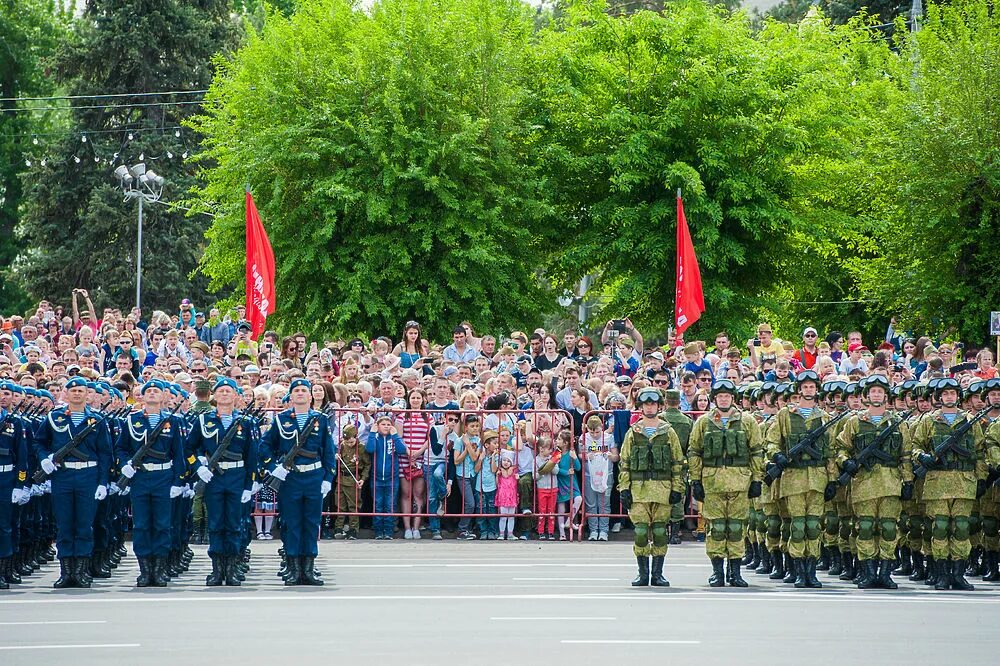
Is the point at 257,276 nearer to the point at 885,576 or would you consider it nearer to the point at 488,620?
the point at 885,576

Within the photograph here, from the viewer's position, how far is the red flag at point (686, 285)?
26.6m

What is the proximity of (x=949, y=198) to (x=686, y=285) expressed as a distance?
302 inches

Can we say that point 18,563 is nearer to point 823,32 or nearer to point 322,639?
point 322,639

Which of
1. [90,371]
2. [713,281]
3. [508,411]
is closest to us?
[90,371]

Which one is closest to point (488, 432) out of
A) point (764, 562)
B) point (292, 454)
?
point (764, 562)

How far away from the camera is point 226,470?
16.3 metres

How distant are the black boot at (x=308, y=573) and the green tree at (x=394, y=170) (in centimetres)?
1309

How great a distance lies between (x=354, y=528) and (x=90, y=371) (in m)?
4.13

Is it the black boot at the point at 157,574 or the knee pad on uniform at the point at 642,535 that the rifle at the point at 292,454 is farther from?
the knee pad on uniform at the point at 642,535

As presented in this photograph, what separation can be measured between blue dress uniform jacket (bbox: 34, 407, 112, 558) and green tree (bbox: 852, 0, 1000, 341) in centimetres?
1929

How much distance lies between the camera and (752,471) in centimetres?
1666

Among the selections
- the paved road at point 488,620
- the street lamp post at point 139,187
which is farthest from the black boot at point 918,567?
the street lamp post at point 139,187

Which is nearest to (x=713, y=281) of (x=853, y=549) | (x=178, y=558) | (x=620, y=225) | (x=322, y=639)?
(x=620, y=225)

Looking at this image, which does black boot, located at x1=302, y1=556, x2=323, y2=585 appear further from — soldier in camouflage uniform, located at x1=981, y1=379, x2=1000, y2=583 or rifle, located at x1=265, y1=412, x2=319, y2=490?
soldier in camouflage uniform, located at x1=981, y1=379, x2=1000, y2=583
